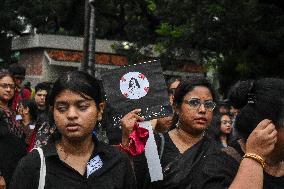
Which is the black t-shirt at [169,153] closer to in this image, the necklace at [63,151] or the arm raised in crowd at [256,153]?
the necklace at [63,151]

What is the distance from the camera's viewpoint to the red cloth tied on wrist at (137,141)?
13.5 feet

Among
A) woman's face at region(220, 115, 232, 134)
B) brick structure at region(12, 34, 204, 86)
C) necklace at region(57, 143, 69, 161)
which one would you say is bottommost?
necklace at region(57, 143, 69, 161)

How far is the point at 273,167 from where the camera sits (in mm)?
2898

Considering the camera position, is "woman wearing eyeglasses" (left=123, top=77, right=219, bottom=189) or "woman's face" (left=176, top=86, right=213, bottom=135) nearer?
"woman wearing eyeglasses" (left=123, top=77, right=219, bottom=189)

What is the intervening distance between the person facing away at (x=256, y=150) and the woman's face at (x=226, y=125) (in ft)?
18.1

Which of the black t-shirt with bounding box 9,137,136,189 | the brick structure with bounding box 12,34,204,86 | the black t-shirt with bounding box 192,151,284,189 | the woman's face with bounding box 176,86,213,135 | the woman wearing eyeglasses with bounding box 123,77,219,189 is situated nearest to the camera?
the black t-shirt with bounding box 192,151,284,189

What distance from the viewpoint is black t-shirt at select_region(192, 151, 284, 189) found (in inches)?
109

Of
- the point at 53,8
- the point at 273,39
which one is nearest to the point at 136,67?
the point at 273,39

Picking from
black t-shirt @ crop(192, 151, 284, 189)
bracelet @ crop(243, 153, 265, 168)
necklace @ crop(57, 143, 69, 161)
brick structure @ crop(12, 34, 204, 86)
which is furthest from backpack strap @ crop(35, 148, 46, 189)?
brick structure @ crop(12, 34, 204, 86)

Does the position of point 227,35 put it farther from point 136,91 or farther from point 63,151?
point 63,151

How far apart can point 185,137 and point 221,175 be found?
6.13 ft

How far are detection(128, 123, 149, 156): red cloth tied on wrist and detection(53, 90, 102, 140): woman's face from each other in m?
0.77

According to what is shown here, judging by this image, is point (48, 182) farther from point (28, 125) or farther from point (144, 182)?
point (28, 125)

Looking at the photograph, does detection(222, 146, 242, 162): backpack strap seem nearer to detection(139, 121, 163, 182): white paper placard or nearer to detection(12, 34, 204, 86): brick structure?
detection(139, 121, 163, 182): white paper placard
